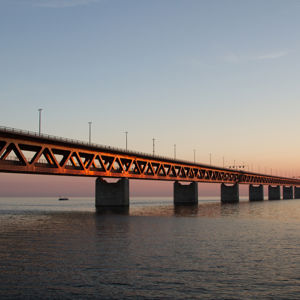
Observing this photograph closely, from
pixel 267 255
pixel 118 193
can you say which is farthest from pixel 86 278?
pixel 118 193

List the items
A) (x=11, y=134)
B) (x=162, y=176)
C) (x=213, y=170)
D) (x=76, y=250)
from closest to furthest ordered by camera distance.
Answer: (x=76, y=250) → (x=11, y=134) → (x=162, y=176) → (x=213, y=170)

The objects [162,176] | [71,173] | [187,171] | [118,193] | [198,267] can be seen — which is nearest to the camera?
[198,267]

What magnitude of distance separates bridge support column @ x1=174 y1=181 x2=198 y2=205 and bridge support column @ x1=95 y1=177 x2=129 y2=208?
46020mm

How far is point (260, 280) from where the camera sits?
56.4 feet

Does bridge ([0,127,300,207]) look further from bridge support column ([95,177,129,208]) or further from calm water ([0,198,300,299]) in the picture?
calm water ([0,198,300,299])

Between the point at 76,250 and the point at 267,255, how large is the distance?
12361mm

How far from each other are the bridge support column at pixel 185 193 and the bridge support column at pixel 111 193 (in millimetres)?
46020

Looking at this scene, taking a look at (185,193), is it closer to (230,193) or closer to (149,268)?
(230,193)

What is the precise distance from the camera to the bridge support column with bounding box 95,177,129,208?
316 feet

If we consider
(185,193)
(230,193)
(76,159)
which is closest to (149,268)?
(76,159)

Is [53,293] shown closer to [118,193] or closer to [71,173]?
[71,173]

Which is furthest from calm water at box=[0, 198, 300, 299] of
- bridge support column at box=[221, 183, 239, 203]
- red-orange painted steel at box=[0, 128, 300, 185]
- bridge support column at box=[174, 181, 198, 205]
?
bridge support column at box=[221, 183, 239, 203]

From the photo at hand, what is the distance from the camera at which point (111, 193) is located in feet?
319

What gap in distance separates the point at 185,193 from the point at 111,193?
49549mm
